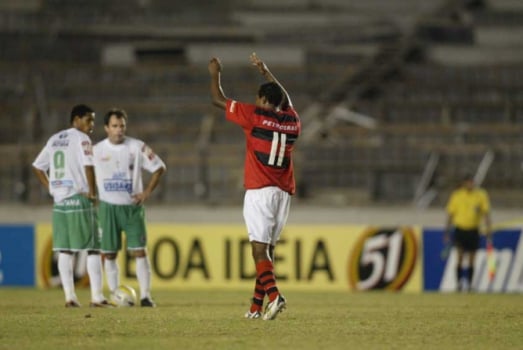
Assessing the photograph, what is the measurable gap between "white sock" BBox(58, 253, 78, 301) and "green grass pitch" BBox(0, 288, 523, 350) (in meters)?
0.29

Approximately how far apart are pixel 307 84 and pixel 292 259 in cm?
820

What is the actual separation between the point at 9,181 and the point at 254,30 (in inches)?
382

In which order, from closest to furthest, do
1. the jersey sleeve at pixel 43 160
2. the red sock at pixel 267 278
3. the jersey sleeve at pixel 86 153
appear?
the red sock at pixel 267 278 → the jersey sleeve at pixel 86 153 → the jersey sleeve at pixel 43 160

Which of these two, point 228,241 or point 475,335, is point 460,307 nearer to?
point 475,335

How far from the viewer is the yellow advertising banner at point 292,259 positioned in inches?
870

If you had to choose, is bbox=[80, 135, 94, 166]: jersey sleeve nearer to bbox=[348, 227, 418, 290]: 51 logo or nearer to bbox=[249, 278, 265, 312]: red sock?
bbox=[249, 278, 265, 312]: red sock

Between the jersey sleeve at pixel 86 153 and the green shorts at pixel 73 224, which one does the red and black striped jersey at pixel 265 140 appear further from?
the green shorts at pixel 73 224

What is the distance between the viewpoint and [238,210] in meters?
24.7

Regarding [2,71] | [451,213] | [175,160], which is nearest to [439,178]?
[451,213]

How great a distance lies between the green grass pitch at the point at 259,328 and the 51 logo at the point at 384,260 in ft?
26.2

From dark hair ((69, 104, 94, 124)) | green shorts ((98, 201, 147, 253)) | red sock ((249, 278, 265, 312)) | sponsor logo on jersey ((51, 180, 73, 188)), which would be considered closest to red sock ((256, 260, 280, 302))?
red sock ((249, 278, 265, 312))

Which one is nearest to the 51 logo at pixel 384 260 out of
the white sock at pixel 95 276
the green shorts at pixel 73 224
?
the white sock at pixel 95 276

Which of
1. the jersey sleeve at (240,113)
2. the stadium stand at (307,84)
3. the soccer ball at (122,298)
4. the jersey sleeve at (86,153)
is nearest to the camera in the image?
the jersey sleeve at (240,113)

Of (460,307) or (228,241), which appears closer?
(460,307)
